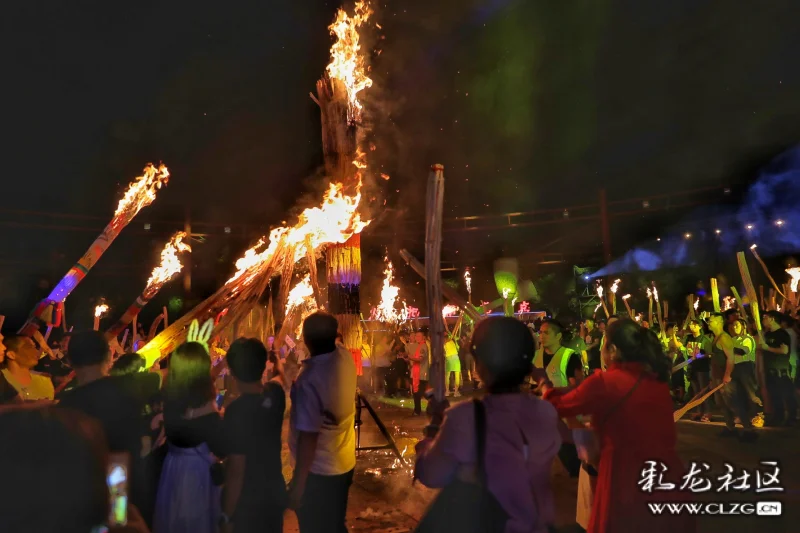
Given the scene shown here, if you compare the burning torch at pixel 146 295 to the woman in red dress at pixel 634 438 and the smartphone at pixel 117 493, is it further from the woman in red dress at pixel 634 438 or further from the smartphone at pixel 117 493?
the woman in red dress at pixel 634 438

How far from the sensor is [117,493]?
6.68 ft

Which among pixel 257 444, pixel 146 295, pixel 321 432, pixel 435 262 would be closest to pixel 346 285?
pixel 146 295

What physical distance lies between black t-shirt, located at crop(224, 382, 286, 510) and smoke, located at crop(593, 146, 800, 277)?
2280 centimetres

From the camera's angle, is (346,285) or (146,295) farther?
(346,285)

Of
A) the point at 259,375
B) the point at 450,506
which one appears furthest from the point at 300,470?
the point at 450,506

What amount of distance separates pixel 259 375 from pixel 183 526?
3.02ft

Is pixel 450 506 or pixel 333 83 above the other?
pixel 333 83

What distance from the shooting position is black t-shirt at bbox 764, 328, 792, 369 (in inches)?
385

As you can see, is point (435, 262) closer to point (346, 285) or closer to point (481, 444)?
point (481, 444)

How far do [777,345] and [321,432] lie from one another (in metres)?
9.56

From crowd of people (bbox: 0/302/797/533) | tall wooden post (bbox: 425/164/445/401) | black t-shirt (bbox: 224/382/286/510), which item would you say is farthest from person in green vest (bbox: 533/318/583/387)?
black t-shirt (bbox: 224/382/286/510)

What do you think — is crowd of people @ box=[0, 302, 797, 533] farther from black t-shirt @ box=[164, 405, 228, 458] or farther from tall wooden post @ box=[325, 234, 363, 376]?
tall wooden post @ box=[325, 234, 363, 376]

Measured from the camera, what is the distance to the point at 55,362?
31.3 ft

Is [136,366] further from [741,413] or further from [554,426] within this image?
[741,413]
